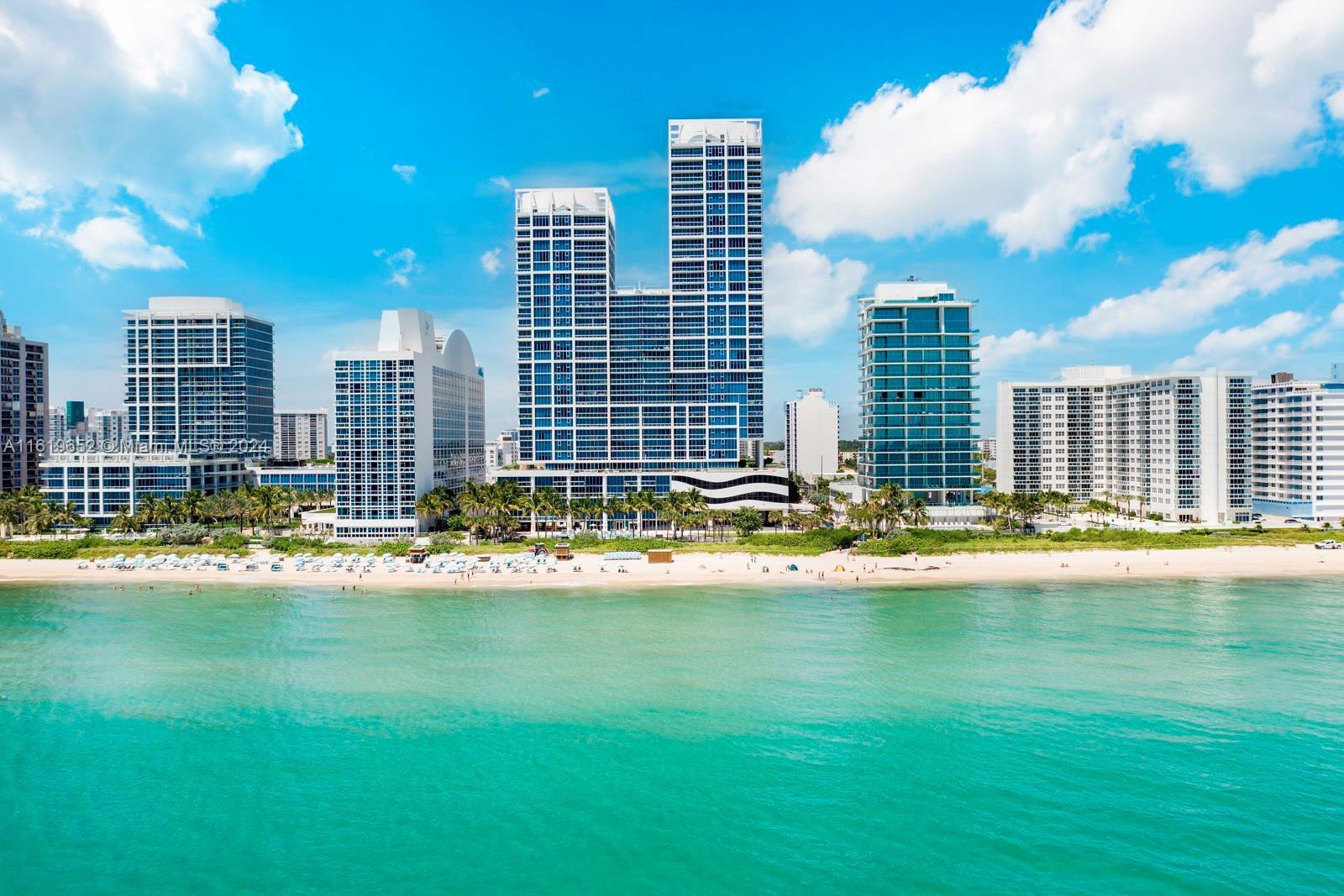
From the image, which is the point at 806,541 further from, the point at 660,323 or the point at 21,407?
the point at 21,407

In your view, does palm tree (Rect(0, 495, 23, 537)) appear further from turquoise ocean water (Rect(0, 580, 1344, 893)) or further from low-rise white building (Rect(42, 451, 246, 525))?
turquoise ocean water (Rect(0, 580, 1344, 893))

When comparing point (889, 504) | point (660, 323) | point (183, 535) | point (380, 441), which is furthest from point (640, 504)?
point (183, 535)

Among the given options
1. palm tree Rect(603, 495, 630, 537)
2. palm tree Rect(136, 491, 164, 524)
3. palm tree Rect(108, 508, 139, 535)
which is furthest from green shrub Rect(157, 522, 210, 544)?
palm tree Rect(603, 495, 630, 537)

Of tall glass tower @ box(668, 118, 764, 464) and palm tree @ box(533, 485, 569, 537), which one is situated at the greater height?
tall glass tower @ box(668, 118, 764, 464)

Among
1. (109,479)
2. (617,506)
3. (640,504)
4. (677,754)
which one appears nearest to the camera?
(677,754)

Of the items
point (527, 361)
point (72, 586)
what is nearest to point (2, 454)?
point (72, 586)

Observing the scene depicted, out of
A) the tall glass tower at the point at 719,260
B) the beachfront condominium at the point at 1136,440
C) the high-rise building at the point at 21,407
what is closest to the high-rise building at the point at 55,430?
the high-rise building at the point at 21,407
